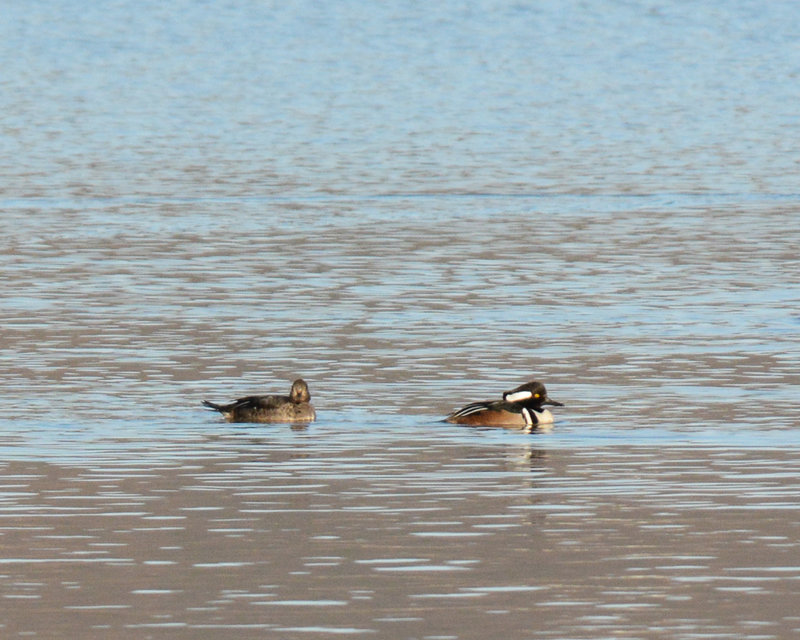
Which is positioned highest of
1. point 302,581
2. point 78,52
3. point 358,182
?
point 78,52

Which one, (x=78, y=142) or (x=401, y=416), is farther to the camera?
(x=78, y=142)

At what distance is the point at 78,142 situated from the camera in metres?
54.4

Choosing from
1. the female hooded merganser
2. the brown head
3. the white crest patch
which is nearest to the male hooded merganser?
the brown head

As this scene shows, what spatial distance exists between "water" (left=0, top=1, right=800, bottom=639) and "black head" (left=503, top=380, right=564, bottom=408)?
24 cm

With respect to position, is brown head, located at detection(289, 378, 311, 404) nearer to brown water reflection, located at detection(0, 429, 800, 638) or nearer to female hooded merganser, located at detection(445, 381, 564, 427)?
brown water reflection, located at detection(0, 429, 800, 638)

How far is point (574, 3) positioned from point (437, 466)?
307 ft

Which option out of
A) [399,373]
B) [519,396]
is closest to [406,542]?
[519,396]

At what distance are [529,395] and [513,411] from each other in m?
0.20

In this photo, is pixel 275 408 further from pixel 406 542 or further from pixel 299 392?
pixel 406 542

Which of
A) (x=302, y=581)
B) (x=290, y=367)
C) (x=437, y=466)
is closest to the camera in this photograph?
(x=302, y=581)

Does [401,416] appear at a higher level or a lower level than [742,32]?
lower

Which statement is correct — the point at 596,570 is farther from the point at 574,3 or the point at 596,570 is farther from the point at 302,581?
the point at 574,3

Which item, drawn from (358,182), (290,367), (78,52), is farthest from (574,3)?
(290,367)

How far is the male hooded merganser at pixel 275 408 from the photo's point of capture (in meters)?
19.6
